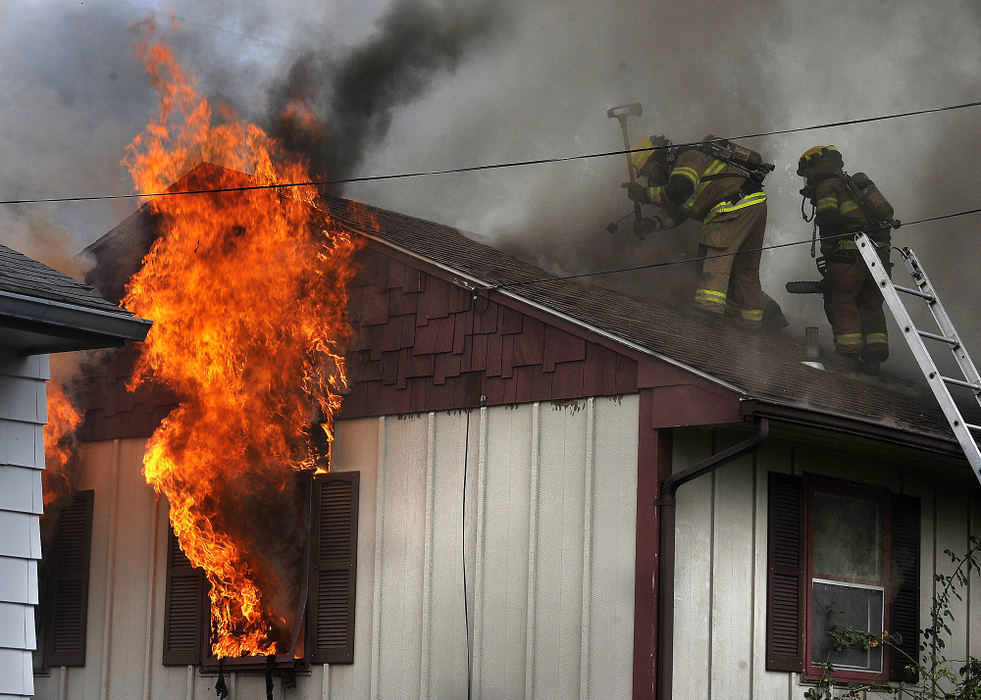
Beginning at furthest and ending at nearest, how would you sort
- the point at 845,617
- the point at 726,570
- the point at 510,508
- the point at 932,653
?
the point at 932,653 < the point at 845,617 < the point at 510,508 < the point at 726,570

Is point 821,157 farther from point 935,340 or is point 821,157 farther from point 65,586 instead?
point 65,586

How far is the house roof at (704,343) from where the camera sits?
8281mm

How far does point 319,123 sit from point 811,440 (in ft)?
14.1

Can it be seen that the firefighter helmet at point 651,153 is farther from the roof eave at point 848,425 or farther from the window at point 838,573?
the roof eave at point 848,425

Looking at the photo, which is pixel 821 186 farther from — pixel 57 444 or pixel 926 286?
pixel 57 444

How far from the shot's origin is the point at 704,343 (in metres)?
9.47

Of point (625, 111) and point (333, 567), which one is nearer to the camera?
point (333, 567)

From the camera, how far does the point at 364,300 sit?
10.0m

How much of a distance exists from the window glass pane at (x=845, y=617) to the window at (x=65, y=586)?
589cm

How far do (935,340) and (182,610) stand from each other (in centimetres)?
609

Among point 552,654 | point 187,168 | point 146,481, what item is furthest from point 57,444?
point 552,654

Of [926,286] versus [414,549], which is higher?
[926,286]

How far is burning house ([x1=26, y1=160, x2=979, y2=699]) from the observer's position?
8281 millimetres

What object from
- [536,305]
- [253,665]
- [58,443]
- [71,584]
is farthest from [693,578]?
[58,443]
